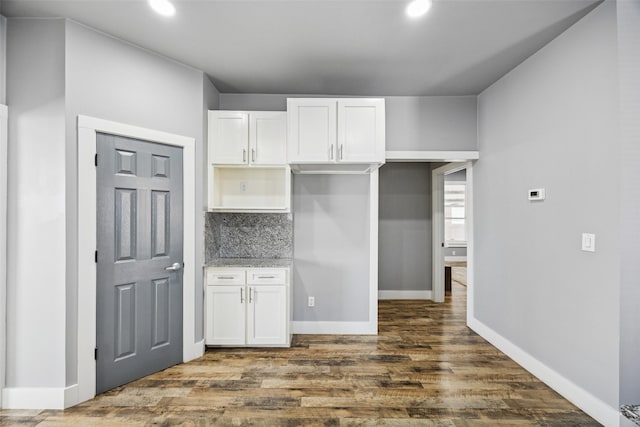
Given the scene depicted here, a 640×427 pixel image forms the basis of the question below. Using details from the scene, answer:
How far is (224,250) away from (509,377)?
303cm

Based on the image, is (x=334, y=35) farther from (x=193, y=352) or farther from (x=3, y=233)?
(x=193, y=352)

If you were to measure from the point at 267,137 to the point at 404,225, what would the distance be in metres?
3.14

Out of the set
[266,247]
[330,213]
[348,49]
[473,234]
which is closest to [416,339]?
[473,234]

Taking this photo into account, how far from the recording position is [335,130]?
3.31 metres

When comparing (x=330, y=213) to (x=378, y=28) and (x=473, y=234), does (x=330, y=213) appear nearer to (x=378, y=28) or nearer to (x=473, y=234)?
(x=473, y=234)

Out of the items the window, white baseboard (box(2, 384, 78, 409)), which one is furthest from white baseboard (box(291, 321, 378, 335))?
the window

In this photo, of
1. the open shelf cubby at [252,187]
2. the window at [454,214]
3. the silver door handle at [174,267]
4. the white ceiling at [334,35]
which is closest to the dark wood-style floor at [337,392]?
the silver door handle at [174,267]

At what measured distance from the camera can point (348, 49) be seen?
2.86 meters

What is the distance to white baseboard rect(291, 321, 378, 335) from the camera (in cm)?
397

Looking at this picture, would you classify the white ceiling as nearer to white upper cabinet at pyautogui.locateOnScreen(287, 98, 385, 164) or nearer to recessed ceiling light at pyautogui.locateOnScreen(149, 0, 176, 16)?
recessed ceiling light at pyautogui.locateOnScreen(149, 0, 176, 16)

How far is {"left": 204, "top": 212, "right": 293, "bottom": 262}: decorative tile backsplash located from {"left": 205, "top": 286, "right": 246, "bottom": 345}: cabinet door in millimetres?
591

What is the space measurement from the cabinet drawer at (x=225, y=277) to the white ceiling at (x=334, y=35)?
6.37 ft

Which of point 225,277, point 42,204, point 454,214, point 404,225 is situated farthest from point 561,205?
point 454,214

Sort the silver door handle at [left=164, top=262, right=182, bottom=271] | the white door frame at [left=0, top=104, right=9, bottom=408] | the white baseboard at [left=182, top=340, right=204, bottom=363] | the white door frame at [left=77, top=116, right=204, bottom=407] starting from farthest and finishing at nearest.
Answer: the white baseboard at [left=182, top=340, right=204, bottom=363]
the silver door handle at [left=164, top=262, right=182, bottom=271]
the white door frame at [left=77, top=116, right=204, bottom=407]
the white door frame at [left=0, top=104, right=9, bottom=408]
